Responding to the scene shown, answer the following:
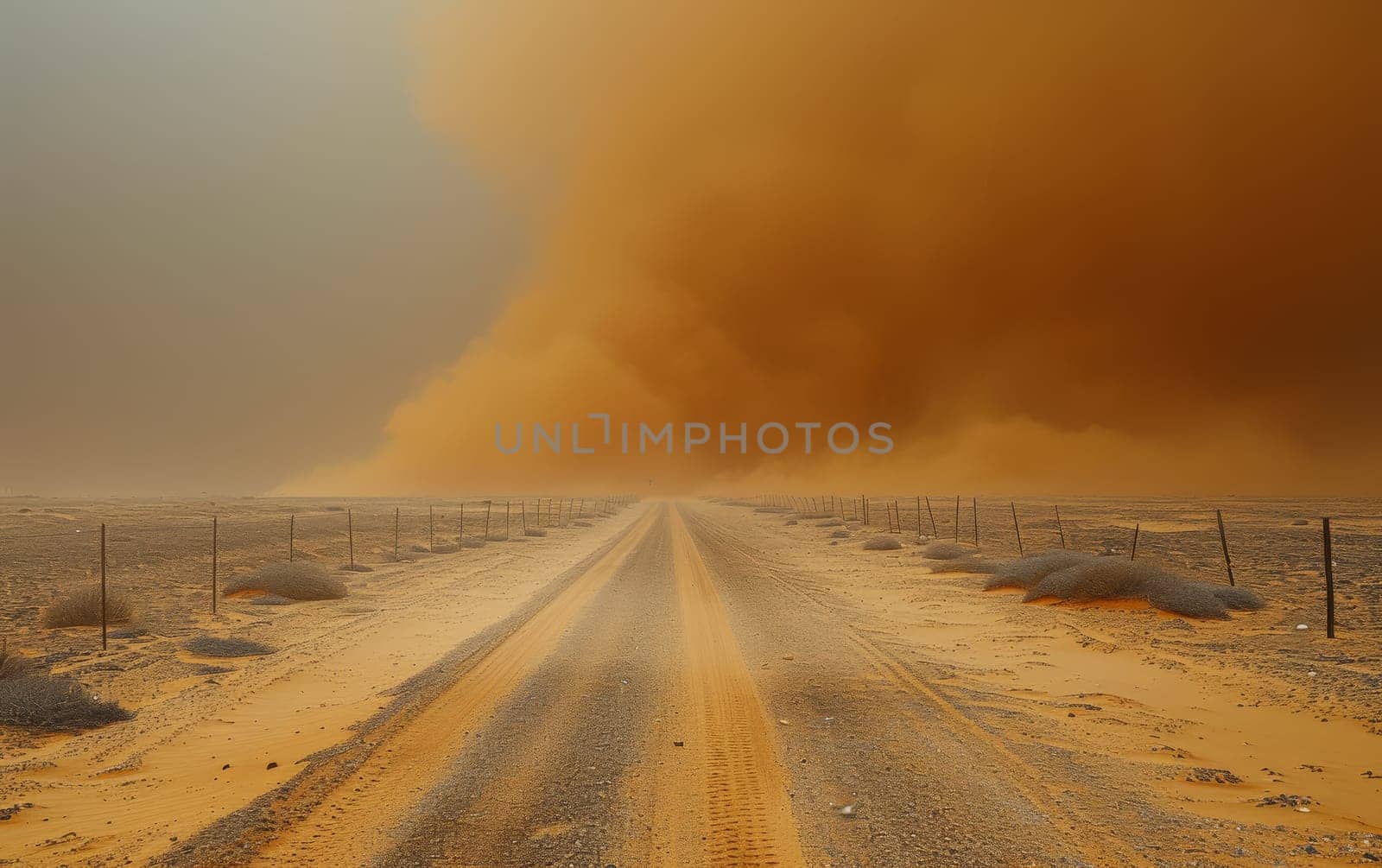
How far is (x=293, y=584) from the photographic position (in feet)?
63.1

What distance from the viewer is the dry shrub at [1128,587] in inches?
591

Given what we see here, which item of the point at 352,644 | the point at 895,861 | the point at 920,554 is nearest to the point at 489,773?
the point at 895,861

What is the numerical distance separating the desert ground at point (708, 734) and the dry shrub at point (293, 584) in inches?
24.6

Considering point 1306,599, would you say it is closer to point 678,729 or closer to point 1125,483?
point 678,729

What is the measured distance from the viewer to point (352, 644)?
13391mm

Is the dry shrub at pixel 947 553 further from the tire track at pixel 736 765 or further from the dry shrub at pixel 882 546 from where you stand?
the tire track at pixel 736 765

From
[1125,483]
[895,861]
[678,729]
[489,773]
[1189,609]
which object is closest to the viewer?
[895,861]

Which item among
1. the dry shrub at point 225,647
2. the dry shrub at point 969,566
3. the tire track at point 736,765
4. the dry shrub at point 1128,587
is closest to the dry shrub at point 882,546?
the dry shrub at point 969,566

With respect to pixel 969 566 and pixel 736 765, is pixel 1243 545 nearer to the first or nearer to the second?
pixel 969 566

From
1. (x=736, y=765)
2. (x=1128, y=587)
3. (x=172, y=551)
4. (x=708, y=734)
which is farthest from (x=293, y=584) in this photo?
(x=1128, y=587)

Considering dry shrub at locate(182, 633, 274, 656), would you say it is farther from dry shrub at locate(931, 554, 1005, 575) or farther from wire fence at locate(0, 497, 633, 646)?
dry shrub at locate(931, 554, 1005, 575)

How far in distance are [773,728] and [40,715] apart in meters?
8.90

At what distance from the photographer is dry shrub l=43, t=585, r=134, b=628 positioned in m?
14.7

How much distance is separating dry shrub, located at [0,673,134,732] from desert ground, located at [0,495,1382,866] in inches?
6.2
